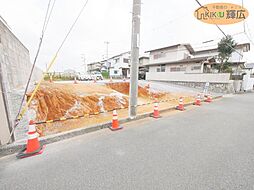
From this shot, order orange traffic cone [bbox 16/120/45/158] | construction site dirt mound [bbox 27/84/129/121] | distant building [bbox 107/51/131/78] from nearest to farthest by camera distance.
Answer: orange traffic cone [bbox 16/120/45/158] < construction site dirt mound [bbox 27/84/129/121] < distant building [bbox 107/51/131/78]

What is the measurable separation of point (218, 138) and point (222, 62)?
61.5ft

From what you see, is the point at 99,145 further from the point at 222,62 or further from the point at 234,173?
the point at 222,62

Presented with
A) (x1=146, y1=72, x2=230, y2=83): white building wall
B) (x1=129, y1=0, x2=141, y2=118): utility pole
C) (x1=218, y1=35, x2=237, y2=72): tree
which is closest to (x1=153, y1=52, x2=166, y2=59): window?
(x1=146, y1=72, x2=230, y2=83): white building wall

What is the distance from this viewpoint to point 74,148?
316 cm

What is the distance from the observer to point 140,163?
8.40 feet

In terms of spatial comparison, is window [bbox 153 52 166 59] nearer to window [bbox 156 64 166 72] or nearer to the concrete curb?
window [bbox 156 64 166 72]

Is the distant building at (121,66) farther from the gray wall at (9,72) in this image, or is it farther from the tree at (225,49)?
the gray wall at (9,72)

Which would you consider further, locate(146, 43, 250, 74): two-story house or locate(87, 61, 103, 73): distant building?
locate(87, 61, 103, 73): distant building

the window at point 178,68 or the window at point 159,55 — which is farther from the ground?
the window at point 159,55

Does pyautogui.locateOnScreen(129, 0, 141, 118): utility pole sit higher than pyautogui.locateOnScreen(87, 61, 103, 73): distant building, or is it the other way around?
pyautogui.locateOnScreen(87, 61, 103, 73): distant building

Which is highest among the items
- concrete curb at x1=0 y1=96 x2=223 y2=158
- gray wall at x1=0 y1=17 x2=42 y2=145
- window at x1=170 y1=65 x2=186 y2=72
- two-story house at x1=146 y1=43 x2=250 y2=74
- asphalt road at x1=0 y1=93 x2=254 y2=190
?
two-story house at x1=146 y1=43 x2=250 y2=74

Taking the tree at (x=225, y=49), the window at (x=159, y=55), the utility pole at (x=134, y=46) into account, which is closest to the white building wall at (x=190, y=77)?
the tree at (x=225, y=49)

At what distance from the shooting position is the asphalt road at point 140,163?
2.07 meters

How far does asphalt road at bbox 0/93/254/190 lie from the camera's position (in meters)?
2.07
